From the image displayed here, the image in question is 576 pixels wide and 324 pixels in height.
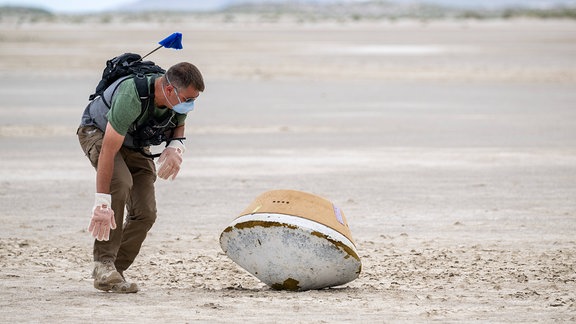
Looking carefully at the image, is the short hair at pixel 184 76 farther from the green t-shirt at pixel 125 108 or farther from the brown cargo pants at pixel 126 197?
the brown cargo pants at pixel 126 197

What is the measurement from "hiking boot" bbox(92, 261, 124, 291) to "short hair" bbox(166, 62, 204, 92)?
1.34 metres

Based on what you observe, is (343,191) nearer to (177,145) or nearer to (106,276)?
(177,145)

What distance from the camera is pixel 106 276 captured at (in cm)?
702

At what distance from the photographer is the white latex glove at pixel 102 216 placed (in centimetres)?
662

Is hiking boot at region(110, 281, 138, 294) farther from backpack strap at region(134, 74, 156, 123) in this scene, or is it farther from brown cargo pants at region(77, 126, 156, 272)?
backpack strap at region(134, 74, 156, 123)

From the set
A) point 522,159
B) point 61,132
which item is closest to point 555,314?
point 522,159

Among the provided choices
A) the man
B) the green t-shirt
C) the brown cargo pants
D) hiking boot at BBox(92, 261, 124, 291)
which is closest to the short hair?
the man

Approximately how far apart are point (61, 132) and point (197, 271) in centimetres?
907

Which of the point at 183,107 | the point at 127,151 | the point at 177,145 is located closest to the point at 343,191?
the point at 177,145

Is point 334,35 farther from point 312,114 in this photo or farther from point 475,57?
point 312,114

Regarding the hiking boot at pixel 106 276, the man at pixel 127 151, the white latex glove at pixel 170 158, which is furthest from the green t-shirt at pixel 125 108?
the hiking boot at pixel 106 276

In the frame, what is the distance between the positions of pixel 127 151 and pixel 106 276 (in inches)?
32.5

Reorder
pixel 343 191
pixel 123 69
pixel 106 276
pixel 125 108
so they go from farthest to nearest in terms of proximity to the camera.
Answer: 1. pixel 343 191
2. pixel 106 276
3. pixel 123 69
4. pixel 125 108

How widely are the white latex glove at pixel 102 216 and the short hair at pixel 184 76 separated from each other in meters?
0.82
